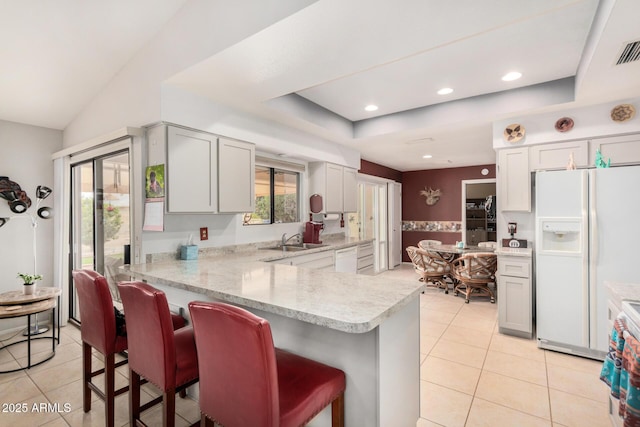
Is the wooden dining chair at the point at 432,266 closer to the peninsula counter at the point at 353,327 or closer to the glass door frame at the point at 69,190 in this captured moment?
the peninsula counter at the point at 353,327

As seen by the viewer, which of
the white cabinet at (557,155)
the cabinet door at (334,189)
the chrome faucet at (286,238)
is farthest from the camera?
the cabinet door at (334,189)

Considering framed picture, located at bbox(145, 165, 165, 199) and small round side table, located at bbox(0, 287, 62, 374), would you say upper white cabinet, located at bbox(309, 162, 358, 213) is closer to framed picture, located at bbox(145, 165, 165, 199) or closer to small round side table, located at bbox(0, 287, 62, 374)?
framed picture, located at bbox(145, 165, 165, 199)

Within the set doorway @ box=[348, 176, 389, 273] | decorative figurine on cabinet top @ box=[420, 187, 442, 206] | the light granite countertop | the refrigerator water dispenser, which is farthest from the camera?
decorative figurine on cabinet top @ box=[420, 187, 442, 206]

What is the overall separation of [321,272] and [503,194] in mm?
2750

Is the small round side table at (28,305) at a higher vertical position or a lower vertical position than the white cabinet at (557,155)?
lower

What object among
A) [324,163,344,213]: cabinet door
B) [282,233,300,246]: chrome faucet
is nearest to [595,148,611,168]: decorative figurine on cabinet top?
[324,163,344,213]: cabinet door

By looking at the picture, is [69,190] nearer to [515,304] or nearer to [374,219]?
[515,304]

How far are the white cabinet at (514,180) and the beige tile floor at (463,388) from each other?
59.0 inches

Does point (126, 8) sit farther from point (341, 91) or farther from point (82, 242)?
point (82, 242)

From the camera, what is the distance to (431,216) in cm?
780

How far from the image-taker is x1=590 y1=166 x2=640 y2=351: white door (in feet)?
8.77

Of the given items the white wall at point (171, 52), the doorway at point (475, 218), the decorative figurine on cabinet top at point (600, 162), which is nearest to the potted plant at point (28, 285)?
the white wall at point (171, 52)

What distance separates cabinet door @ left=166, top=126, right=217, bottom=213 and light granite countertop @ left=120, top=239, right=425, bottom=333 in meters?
0.57

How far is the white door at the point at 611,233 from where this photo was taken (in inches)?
105
